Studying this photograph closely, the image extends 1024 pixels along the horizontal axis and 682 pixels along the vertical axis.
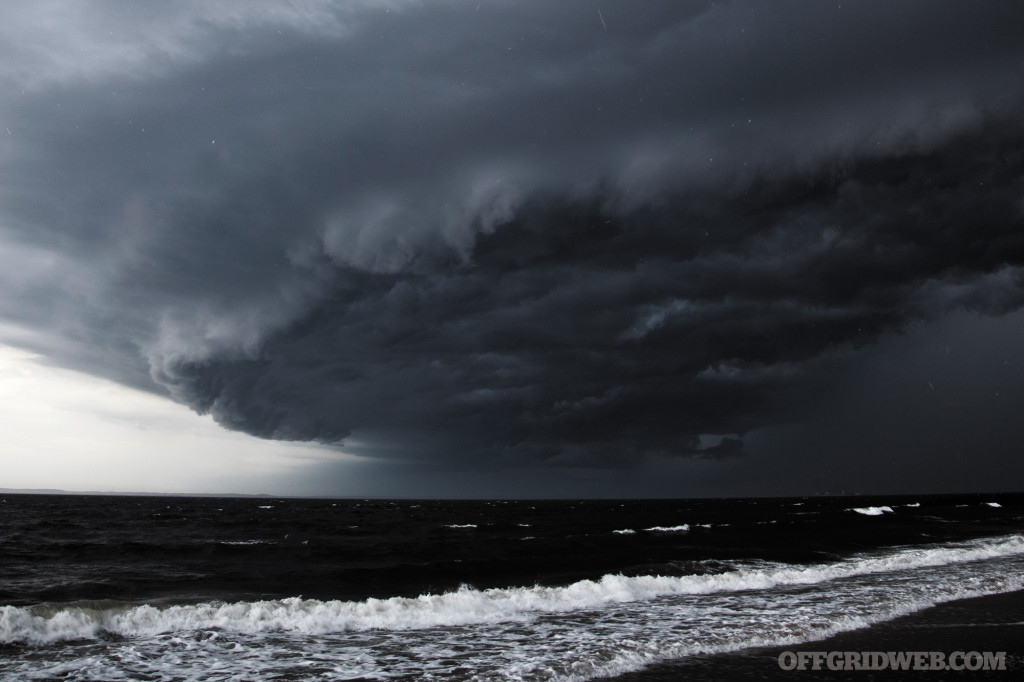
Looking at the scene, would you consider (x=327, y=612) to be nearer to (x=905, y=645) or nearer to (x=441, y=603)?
(x=441, y=603)

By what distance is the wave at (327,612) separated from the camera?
1603 centimetres

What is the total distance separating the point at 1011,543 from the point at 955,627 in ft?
93.4

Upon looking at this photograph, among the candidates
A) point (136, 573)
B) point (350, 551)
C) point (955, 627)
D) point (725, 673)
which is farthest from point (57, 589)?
point (955, 627)

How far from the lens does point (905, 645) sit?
45.3ft

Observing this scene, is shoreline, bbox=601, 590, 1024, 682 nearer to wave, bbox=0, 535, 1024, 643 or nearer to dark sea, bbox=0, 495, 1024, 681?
dark sea, bbox=0, 495, 1024, 681

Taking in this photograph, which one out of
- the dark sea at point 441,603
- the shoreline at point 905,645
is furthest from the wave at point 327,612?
the shoreline at point 905,645

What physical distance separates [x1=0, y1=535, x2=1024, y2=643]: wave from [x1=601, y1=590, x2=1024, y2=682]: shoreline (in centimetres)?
652

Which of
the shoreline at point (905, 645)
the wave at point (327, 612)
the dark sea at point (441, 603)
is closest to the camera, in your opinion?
the shoreline at point (905, 645)

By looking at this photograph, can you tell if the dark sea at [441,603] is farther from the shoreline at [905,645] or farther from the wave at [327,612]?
Answer: the shoreline at [905,645]

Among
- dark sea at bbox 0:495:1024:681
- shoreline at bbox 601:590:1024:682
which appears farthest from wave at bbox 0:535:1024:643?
shoreline at bbox 601:590:1024:682

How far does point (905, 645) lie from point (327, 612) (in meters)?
14.7

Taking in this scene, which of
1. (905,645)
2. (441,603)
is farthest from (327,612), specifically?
(905,645)

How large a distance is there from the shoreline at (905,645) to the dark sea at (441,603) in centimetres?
53

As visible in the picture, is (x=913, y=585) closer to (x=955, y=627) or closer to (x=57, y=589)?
(x=955, y=627)
